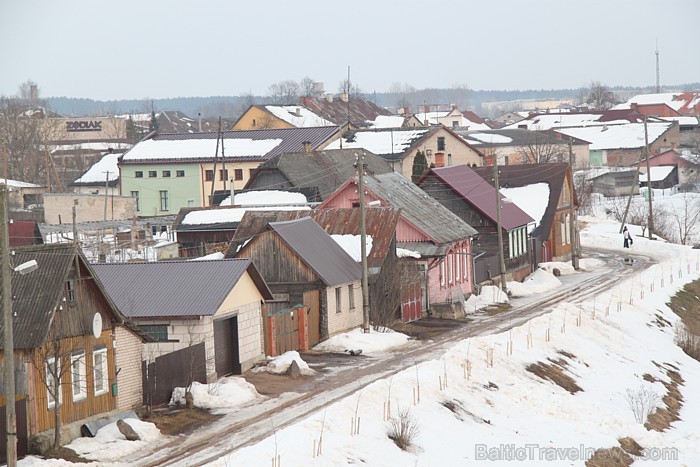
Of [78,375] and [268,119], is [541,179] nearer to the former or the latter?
[78,375]

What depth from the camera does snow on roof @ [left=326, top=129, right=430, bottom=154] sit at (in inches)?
3548

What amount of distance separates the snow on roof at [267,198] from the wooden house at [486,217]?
8248 mm

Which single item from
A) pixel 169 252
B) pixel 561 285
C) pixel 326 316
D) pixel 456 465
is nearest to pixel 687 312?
pixel 561 285

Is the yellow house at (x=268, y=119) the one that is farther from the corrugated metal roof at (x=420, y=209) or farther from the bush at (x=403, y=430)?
the bush at (x=403, y=430)

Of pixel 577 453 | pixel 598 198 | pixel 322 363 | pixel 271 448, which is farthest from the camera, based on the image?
pixel 598 198

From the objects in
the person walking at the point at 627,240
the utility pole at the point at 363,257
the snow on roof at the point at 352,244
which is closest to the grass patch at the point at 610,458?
the utility pole at the point at 363,257

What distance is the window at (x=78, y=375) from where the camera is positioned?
2462cm

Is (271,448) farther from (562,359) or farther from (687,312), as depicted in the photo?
(687,312)

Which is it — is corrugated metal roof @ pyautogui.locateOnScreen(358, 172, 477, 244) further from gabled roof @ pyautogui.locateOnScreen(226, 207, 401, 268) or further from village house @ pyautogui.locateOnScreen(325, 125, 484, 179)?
village house @ pyautogui.locateOnScreen(325, 125, 484, 179)

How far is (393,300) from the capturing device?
140 ft

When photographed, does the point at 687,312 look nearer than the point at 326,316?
No

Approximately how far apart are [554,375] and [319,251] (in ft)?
33.6

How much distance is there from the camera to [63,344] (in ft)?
78.7

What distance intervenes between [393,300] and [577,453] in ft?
53.0
